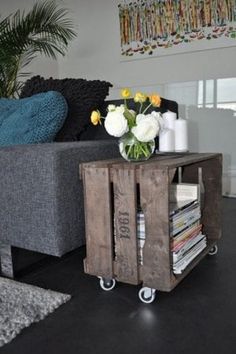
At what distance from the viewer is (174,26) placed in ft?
9.65

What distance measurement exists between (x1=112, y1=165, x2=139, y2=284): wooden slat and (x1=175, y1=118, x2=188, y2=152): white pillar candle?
15.9 inches

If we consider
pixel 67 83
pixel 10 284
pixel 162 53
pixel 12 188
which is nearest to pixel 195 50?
pixel 162 53

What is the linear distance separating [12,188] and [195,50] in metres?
2.37

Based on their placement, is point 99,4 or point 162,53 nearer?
point 162,53

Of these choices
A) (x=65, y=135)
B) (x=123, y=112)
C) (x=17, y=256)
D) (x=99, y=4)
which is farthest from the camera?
(x=99, y=4)

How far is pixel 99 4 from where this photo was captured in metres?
3.31

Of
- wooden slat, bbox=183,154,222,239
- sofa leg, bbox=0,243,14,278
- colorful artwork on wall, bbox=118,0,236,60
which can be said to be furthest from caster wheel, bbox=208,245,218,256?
colorful artwork on wall, bbox=118,0,236,60

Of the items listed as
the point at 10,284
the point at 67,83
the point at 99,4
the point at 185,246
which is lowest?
the point at 10,284

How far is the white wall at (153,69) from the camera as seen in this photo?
2.81 m

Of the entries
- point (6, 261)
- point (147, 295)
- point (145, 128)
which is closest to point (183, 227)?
point (147, 295)

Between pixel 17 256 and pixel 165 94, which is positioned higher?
pixel 165 94

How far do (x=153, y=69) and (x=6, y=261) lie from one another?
2449 millimetres

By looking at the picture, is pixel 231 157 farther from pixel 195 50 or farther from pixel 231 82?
pixel 195 50

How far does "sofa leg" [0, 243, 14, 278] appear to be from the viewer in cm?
120
